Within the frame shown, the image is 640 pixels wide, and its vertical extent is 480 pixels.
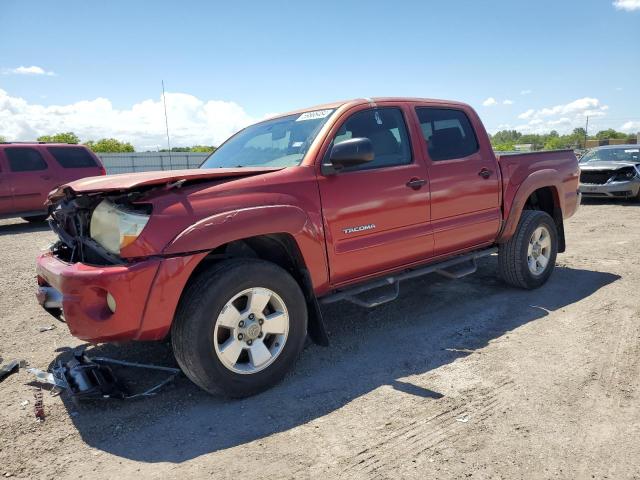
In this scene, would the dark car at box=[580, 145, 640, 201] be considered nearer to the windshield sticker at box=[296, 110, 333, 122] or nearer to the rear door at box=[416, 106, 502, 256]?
the rear door at box=[416, 106, 502, 256]

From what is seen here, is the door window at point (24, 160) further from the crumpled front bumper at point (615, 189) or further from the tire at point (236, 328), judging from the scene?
the crumpled front bumper at point (615, 189)

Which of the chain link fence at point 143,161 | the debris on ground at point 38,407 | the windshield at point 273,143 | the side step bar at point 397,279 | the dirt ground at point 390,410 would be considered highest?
the chain link fence at point 143,161

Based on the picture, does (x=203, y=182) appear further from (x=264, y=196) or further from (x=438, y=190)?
(x=438, y=190)

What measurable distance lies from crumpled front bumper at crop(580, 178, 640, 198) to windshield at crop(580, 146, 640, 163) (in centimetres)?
108

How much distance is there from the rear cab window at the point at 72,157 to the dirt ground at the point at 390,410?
7558mm

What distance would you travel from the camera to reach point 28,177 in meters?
10.4

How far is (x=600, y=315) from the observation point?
172 inches

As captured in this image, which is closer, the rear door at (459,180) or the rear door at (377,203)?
the rear door at (377,203)

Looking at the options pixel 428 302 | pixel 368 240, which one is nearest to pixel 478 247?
pixel 428 302

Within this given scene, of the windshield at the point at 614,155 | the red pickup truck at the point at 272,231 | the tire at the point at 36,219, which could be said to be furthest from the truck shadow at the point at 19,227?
the windshield at the point at 614,155

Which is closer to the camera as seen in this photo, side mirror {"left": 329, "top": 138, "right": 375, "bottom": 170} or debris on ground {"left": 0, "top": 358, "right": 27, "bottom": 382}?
side mirror {"left": 329, "top": 138, "right": 375, "bottom": 170}

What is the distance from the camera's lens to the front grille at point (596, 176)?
12.5 metres

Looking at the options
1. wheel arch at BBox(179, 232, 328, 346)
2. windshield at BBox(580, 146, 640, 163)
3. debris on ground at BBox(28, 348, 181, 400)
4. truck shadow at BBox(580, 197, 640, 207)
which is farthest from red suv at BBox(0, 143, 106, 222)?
windshield at BBox(580, 146, 640, 163)

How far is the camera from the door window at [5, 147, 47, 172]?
34.1 ft
